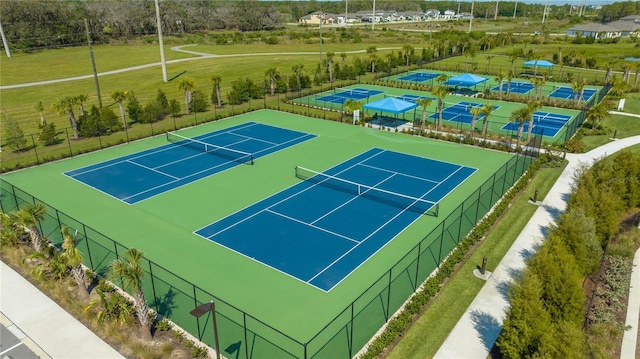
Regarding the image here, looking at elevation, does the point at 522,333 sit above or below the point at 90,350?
above

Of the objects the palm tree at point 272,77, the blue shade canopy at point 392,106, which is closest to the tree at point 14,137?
the palm tree at point 272,77

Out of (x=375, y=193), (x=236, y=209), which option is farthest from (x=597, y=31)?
(x=236, y=209)

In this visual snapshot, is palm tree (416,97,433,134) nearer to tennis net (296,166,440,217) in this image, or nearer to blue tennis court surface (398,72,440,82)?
tennis net (296,166,440,217)

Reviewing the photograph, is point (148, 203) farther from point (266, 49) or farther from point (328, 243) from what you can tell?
point (266, 49)

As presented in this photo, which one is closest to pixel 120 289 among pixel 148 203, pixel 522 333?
pixel 148 203

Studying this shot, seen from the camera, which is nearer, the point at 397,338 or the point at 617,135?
the point at 397,338
